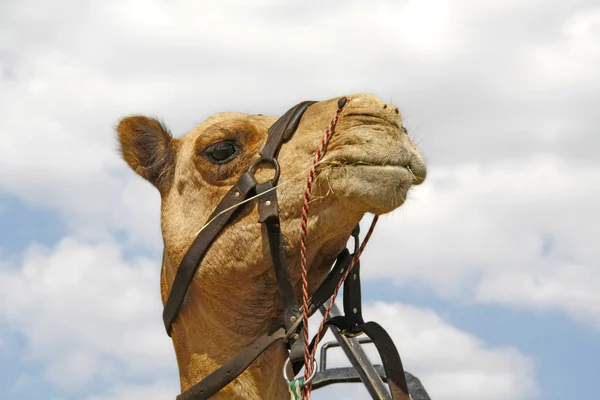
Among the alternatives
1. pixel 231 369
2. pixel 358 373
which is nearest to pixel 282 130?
pixel 231 369

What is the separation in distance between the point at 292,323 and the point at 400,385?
88 cm

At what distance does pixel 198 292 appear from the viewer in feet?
17.9

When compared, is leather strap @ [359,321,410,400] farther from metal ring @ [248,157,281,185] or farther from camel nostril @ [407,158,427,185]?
metal ring @ [248,157,281,185]

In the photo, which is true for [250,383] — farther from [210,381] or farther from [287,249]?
[287,249]

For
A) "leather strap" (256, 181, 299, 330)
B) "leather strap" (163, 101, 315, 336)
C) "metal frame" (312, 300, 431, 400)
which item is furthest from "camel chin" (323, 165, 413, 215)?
"metal frame" (312, 300, 431, 400)

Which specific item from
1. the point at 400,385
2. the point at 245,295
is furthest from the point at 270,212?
the point at 400,385

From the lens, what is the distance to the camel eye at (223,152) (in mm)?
5531

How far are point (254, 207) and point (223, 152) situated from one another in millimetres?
581

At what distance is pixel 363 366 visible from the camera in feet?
24.7

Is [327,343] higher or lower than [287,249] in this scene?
higher

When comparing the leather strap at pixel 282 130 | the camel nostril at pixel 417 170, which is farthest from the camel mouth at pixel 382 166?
the leather strap at pixel 282 130

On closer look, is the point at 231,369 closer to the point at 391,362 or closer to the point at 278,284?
the point at 278,284

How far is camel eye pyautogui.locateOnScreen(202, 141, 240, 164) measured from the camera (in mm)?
5531

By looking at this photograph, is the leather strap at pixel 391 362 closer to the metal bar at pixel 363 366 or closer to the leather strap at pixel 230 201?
the leather strap at pixel 230 201
